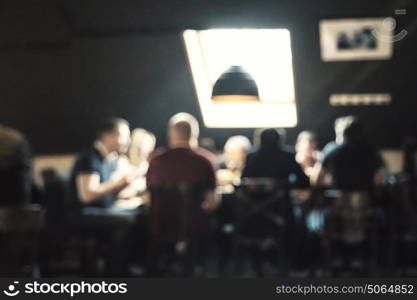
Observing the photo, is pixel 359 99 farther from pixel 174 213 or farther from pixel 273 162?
pixel 174 213

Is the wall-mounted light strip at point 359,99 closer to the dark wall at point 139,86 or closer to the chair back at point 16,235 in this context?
the dark wall at point 139,86

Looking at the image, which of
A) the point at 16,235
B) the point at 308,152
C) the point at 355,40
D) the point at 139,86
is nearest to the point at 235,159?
the point at 308,152

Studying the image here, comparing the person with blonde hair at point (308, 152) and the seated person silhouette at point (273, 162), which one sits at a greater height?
the person with blonde hair at point (308, 152)

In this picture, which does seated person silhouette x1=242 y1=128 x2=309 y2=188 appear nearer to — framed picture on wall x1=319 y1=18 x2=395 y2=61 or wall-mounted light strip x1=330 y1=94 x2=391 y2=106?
framed picture on wall x1=319 y1=18 x2=395 y2=61

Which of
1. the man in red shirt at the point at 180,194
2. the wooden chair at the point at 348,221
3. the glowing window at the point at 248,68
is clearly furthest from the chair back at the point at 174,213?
the glowing window at the point at 248,68

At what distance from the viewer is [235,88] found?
A: 226 inches

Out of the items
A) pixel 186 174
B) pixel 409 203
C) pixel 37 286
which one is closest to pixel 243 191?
pixel 186 174

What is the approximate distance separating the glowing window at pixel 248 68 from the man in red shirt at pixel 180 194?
3.41m

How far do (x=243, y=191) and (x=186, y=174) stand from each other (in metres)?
0.40

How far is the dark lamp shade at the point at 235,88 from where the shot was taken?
572cm

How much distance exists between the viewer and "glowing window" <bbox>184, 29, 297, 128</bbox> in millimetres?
8266

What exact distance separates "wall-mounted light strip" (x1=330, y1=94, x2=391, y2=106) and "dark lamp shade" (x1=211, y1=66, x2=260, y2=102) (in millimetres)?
2654

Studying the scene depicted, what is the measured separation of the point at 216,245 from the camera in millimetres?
5695

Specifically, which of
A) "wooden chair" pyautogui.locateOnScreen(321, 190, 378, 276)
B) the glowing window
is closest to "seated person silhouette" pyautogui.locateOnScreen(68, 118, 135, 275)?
"wooden chair" pyautogui.locateOnScreen(321, 190, 378, 276)
